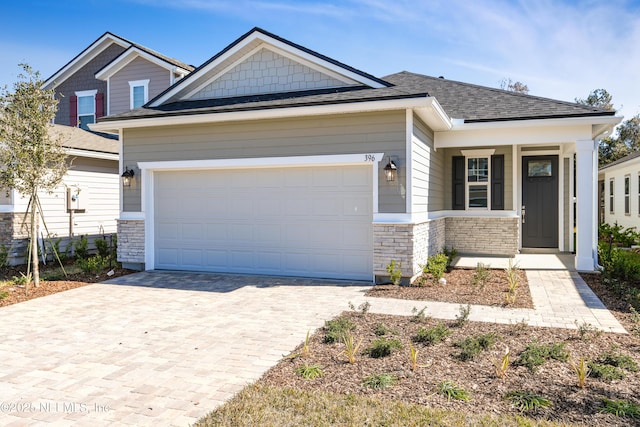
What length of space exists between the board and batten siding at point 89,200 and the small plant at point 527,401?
11.5 metres

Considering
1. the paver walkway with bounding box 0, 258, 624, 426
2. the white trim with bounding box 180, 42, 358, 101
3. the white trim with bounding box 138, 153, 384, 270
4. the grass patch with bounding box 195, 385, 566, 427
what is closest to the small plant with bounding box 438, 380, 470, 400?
the grass patch with bounding box 195, 385, 566, 427

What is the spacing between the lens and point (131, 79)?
17.2m

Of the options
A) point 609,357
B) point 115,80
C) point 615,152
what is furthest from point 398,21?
point 615,152

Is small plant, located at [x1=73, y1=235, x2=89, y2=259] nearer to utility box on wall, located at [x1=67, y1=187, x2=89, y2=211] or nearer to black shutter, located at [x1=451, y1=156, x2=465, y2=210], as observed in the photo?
utility box on wall, located at [x1=67, y1=187, x2=89, y2=211]

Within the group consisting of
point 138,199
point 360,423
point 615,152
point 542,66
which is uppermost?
point 542,66

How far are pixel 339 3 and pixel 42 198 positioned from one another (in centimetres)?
878

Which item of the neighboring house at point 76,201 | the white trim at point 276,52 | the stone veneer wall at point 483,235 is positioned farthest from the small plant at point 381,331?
the neighboring house at point 76,201

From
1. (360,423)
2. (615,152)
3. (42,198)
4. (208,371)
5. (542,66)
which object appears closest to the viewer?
(360,423)

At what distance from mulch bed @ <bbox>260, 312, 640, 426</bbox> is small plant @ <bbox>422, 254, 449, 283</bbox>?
3179mm

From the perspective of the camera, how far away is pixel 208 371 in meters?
4.55

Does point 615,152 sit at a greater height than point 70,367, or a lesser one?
greater

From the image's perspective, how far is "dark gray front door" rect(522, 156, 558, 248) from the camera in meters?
13.0

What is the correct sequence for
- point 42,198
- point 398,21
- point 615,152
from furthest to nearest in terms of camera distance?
point 615,152, point 42,198, point 398,21

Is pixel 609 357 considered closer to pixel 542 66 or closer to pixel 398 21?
pixel 398 21
